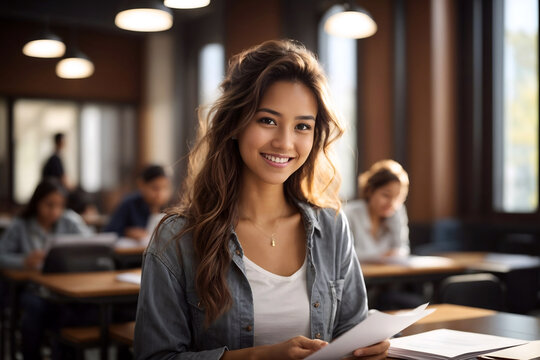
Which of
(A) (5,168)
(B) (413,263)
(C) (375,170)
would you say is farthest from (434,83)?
(A) (5,168)

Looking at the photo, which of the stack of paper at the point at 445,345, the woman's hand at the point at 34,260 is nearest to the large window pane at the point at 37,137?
the woman's hand at the point at 34,260

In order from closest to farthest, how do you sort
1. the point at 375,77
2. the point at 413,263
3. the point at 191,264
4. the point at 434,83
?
the point at 191,264 < the point at 413,263 < the point at 434,83 < the point at 375,77

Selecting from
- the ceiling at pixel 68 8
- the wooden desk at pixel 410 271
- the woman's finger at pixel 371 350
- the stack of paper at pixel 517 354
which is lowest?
the wooden desk at pixel 410 271

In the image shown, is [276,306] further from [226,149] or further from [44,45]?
[44,45]

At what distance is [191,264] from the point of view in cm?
175

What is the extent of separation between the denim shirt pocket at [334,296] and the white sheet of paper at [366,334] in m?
0.25

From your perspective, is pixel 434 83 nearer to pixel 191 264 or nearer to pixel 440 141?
pixel 440 141

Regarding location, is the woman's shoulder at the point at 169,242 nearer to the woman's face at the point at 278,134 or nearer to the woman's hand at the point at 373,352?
the woman's face at the point at 278,134

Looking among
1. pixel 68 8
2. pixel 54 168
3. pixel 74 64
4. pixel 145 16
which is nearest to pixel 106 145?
pixel 54 168

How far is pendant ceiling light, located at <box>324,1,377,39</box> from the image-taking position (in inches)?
185

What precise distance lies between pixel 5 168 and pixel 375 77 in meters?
6.54

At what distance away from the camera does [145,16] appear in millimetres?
4078

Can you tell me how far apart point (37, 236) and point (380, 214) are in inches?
95.0

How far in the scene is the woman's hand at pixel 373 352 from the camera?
1633 mm
